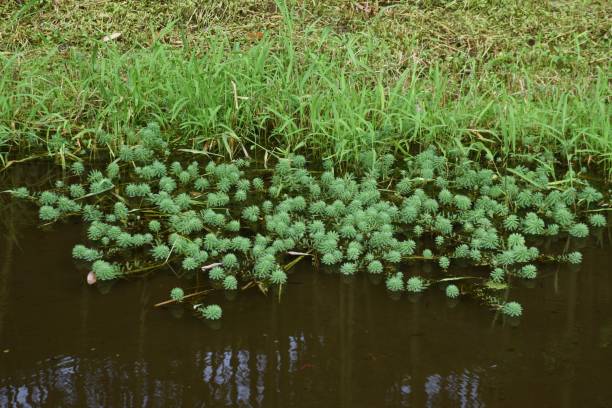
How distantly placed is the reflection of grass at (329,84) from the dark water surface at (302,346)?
133 centimetres

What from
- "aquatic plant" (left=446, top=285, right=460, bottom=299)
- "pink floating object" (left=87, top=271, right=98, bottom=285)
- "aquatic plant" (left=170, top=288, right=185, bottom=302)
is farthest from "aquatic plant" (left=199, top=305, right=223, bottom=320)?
"aquatic plant" (left=446, top=285, right=460, bottom=299)

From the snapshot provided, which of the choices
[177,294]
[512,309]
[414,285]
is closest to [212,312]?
[177,294]

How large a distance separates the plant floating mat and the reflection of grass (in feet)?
0.84

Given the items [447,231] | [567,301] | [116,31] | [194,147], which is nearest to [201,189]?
[194,147]

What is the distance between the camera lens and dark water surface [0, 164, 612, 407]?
2.84 meters

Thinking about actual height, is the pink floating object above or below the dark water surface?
above

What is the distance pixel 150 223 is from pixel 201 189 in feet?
1.84

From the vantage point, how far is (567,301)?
348 centimetres

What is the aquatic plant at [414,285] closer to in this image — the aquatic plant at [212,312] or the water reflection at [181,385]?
the water reflection at [181,385]

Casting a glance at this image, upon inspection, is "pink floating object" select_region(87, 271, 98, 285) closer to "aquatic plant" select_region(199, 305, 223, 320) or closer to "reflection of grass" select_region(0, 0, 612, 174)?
"aquatic plant" select_region(199, 305, 223, 320)

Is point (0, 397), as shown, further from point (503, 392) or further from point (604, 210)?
point (604, 210)

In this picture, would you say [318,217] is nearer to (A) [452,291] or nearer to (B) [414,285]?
(B) [414,285]

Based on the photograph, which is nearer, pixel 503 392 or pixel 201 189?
pixel 503 392

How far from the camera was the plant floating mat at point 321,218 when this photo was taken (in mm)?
3594
